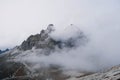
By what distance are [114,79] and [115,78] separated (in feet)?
4.48

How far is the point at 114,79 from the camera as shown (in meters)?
133

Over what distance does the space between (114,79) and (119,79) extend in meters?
2.85

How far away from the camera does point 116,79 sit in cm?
13175

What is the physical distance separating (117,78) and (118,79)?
792 millimetres

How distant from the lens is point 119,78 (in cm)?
13175

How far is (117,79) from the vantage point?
132000 mm

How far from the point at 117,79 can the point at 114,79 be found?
1778mm

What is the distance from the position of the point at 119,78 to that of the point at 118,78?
617 mm

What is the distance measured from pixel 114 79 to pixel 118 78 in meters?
2.39

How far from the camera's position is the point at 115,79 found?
13188cm

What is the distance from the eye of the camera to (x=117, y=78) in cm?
13250

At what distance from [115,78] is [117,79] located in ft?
6.63

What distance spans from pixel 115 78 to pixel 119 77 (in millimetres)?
2482

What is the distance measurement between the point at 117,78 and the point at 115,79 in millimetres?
1540
